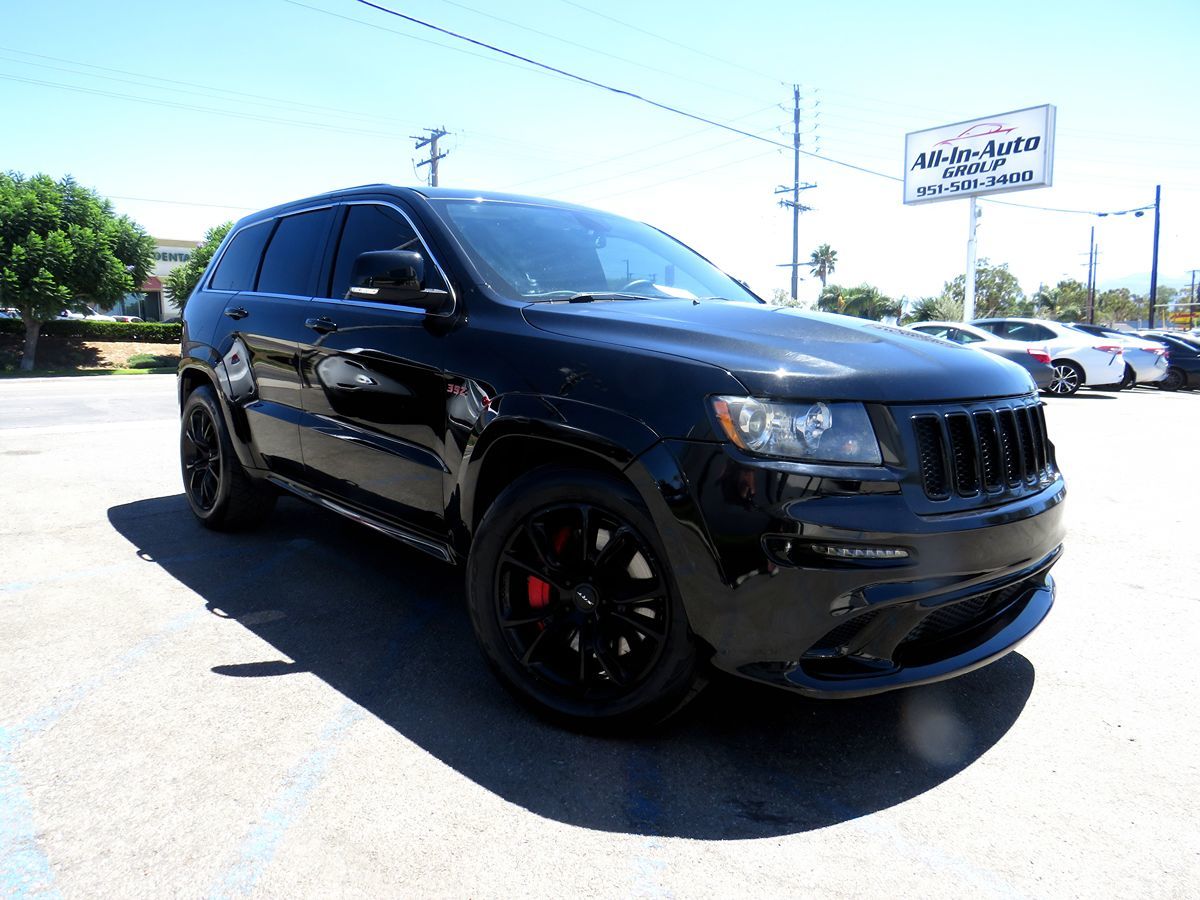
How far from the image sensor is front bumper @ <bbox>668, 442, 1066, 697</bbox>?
7.16ft

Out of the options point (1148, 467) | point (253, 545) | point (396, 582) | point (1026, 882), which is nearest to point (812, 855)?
point (1026, 882)

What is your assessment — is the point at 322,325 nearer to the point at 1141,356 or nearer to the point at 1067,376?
the point at 1067,376

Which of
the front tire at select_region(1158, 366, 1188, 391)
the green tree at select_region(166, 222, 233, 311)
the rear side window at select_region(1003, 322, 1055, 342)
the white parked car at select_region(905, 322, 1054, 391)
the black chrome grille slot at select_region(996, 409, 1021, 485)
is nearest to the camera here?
the black chrome grille slot at select_region(996, 409, 1021, 485)

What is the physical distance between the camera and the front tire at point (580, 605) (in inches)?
96.0

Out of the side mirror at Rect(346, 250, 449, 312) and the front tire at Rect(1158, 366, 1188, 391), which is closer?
the side mirror at Rect(346, 250, 449, 312)

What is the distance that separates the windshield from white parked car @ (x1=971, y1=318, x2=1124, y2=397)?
15.0m

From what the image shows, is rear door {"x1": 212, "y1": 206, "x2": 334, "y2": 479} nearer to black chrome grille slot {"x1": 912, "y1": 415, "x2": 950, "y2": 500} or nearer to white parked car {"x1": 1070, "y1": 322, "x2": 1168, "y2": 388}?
black chrome grille slot {"x1": 912, "y1": 415, "x2": 950, "y2": 500}

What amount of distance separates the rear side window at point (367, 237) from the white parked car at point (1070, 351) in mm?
15852

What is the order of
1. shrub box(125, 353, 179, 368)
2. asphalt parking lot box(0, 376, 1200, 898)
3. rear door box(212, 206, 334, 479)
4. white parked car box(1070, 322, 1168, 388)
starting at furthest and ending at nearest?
shrub box(125, 353, 179, 368) < white parked car box(1070, 322, 1168, 388) < rear door box(212, 206, 334, 479) < asphalt parking lot box(0, 376, 1200, 898)

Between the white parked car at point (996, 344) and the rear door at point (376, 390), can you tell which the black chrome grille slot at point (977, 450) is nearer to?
the rear door at point (376, 390)

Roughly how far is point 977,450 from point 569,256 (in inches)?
→ 72.3

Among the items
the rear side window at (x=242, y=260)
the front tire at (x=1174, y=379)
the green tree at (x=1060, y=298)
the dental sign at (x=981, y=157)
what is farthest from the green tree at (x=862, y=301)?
the rear side window at (x=242, y=260)

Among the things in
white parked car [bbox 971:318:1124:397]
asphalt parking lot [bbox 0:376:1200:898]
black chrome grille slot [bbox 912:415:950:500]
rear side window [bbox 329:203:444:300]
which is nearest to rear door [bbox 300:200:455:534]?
rear side window [bbox 329:203:444:300]

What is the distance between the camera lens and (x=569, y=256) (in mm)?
3527
